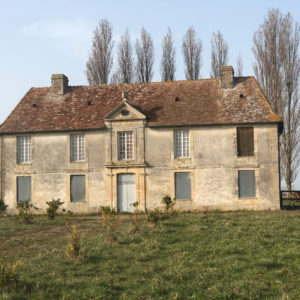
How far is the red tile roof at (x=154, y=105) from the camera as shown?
79.2 feet

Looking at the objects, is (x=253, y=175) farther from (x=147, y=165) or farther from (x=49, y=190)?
(x=49, y=190)

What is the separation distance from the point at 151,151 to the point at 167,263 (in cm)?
1438

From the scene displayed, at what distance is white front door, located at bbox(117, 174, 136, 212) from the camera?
2425 centimetres

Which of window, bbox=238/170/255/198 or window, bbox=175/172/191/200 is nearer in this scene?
window, bbox=238/170/255/198

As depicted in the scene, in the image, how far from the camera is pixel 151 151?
2434 cm

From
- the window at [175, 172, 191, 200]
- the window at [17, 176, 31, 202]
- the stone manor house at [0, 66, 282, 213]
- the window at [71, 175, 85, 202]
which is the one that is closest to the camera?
the stone manor house at [0, 66, 282, 213]

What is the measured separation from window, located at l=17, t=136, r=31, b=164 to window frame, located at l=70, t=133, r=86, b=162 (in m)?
2.99

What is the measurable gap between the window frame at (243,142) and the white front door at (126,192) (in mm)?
6788

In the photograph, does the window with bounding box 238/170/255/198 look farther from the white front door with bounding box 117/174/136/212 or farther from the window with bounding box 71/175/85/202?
the window with bounding box 71/175/85/202

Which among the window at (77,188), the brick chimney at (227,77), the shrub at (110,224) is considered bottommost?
the shrub at (110,224)

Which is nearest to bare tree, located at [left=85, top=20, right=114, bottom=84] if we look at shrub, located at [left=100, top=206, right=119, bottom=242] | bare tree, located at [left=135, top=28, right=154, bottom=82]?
bare tree, located at [left=135, top=28, right=154, bottom=82]

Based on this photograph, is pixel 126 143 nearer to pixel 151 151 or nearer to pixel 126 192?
pixel 151 151

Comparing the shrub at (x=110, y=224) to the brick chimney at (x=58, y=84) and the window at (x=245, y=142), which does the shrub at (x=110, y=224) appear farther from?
the brick chimney at (x=58, y=84)

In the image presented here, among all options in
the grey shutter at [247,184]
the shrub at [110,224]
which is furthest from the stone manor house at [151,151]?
the shrub at [110,224]
